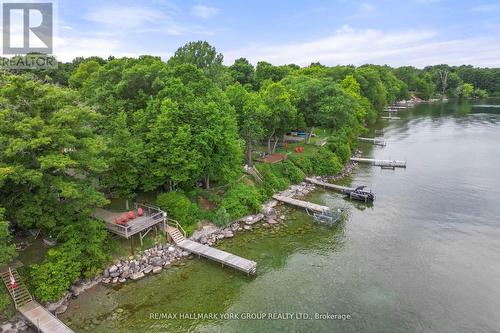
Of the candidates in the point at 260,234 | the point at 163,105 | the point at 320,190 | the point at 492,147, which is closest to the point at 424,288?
the point at 260,234

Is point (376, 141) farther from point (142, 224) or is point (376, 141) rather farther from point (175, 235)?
point (142, 224)

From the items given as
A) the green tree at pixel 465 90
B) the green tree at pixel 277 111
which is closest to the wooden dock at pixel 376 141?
the green tree at pixel 277 111

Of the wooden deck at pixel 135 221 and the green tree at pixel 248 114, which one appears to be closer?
the wooden deck at pixel 135 221

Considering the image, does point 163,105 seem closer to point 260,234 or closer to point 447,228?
point 260,234

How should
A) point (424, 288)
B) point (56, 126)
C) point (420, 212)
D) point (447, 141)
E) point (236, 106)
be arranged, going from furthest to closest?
point (447, 141), point (236, 106), point (420, 212), point (424, 288), point (56, 126)

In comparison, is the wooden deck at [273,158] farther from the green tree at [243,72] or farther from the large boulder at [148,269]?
the green tree at [243,72]

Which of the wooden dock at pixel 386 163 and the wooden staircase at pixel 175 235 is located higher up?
the wooden dock at pixel 386 163

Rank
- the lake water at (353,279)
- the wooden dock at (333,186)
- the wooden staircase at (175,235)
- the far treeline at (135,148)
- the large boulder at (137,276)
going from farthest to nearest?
the wooden dock at (333,186) → the wooden staircase at (175,235) → the large boulder at (137,276) → the far treeline at (135,148) → the lake water at (353,279)

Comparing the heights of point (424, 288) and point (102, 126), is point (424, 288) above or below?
below
